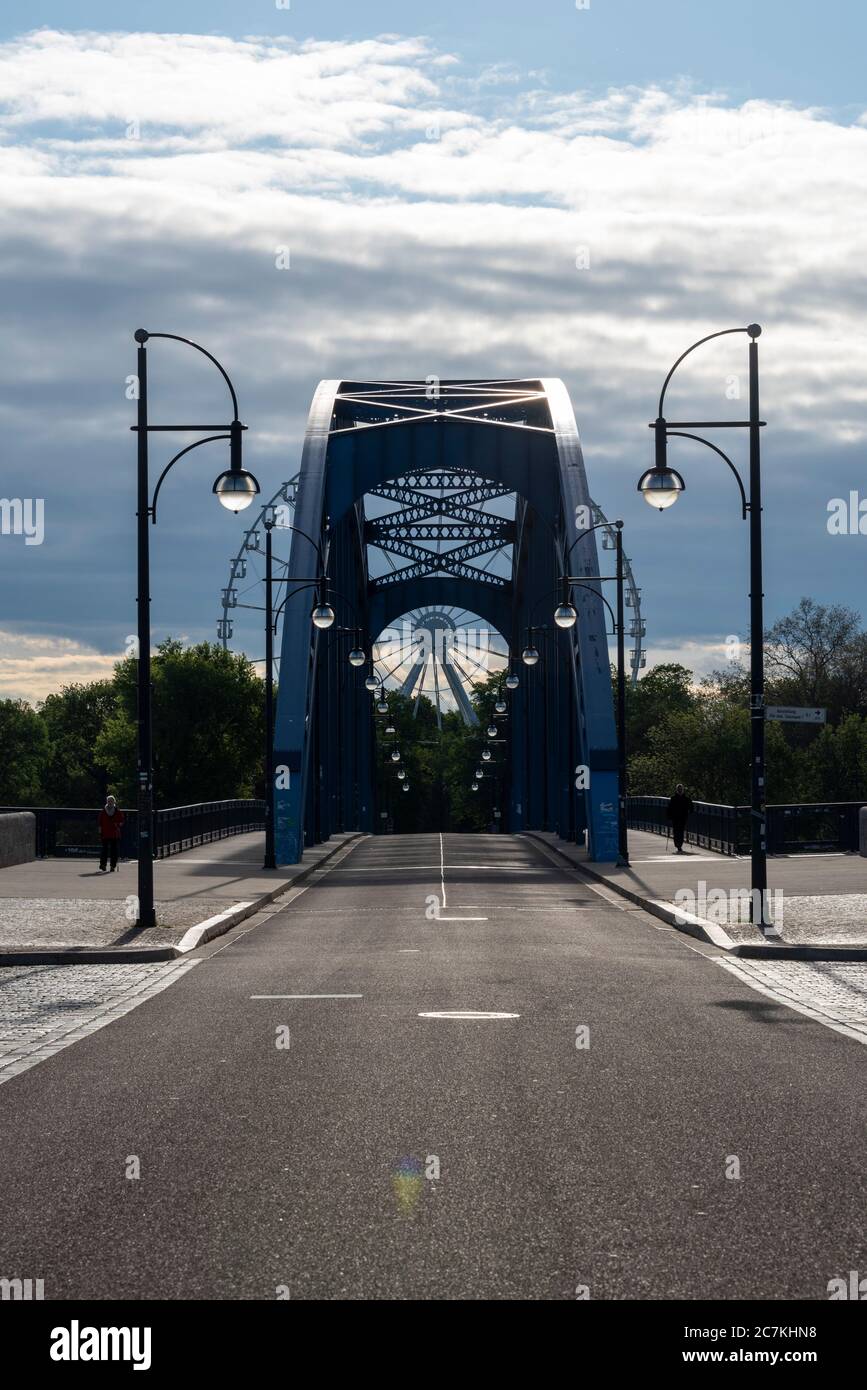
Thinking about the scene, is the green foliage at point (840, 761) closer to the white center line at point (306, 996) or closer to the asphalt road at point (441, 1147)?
the asphalt road at point (441, 1147)

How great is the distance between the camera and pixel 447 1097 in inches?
344

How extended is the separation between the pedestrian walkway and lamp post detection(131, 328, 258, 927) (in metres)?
7.15

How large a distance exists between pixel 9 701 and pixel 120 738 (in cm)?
3710

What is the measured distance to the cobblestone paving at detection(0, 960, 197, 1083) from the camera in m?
11.0

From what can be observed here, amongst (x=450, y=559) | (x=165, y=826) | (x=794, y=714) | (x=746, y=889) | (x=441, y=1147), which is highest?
(x=450, y=559)

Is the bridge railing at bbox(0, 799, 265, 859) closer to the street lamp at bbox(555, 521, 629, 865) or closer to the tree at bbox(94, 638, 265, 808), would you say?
the street lamp at bbox(555, 521, 629, 865)

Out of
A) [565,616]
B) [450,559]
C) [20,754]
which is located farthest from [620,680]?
[20,754]

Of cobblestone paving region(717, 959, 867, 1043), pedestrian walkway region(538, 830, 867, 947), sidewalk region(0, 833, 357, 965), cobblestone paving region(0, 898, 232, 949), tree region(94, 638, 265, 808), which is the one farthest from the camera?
tree region(94, 638, 265, 808)

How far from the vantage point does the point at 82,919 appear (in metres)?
21.5

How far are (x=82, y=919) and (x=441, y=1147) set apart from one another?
48.7 feet

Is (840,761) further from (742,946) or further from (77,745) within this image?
(742,946)

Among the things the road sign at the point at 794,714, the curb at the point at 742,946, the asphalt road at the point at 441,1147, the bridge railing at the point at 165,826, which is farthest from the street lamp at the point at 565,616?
the asphalt road at the point at 441,1147

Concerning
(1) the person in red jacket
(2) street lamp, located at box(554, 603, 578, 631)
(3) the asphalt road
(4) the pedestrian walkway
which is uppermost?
(2) street lamp, located at box(554, 603, 578, 631)

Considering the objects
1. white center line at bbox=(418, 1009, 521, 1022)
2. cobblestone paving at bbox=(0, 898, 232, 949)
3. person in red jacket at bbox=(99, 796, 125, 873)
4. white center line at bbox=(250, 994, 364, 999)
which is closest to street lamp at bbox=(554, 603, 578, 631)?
person in red jacket at bbox=(99, 796, 125, 873)
